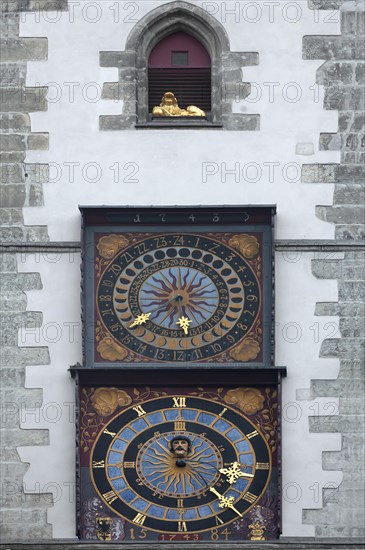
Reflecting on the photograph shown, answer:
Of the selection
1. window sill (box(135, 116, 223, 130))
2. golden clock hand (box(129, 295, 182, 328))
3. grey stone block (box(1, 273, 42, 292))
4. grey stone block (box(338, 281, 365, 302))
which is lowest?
golden clock hand (box(129, 295, 182, 328))

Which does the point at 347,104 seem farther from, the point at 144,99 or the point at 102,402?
the point at 102,402

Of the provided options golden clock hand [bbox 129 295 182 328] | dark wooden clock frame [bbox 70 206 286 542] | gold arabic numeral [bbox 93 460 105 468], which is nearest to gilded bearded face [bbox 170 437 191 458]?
dark wooden clock frame [bbox 70 206 286 542]

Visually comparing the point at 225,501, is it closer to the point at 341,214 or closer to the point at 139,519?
the point at 139,519

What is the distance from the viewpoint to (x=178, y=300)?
19750 mm

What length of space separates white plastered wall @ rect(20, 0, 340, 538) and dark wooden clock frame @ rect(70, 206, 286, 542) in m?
0.09

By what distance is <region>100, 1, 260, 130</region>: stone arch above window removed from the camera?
65.5 ft

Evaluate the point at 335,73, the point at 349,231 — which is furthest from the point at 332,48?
the point at 349,231

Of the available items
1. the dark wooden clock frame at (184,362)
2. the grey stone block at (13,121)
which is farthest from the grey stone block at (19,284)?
the grey stone block at (13,121)

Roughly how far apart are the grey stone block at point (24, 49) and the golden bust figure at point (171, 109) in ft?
3.22

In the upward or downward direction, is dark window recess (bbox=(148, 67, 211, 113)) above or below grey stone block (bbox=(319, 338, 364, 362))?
above

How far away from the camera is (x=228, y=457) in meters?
19.6

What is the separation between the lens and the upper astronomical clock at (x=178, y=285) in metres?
19.7

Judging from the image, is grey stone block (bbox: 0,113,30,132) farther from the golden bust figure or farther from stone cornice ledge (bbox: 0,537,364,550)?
stone cornice ledge (bbox: 0,537,364,550)

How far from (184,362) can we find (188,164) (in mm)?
1551
